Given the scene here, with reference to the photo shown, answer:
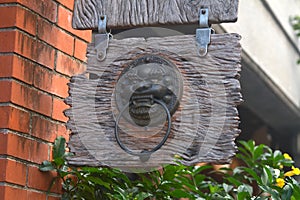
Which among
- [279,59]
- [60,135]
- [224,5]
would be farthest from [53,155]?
[279,59]

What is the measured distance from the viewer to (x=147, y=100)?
2605mm

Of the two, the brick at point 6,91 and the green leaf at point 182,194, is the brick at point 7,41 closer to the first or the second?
the brick at point 6,91

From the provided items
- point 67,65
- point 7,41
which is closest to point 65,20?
point 67,65

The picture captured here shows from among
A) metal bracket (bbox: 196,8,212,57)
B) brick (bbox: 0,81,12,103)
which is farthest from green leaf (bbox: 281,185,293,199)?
brick (bbox: 0,81,12,103)

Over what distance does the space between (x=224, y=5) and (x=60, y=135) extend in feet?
2.84

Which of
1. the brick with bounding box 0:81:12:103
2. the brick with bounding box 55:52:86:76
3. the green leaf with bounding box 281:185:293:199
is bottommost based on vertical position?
the green leaf with bounding box 281:185:293:199

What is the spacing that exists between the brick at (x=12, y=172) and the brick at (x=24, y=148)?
29 mm

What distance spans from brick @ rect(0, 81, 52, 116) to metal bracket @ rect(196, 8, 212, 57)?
0.66 metres

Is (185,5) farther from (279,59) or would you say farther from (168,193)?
(279,59)

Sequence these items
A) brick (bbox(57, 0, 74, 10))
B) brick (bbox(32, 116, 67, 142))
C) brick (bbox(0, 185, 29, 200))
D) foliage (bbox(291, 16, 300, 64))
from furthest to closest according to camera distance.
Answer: foliage (bbox(291, 16, 300, 64)) < brick (bbox(57, 0, 74, 10)) < brick (bbox(32, 116, 67, 142)) < brick (bbox(0, 185, 29, 200))

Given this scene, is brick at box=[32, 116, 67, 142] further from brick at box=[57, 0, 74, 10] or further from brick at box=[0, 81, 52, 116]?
brick at box=[57, 0, 74, 10]

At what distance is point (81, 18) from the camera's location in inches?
109

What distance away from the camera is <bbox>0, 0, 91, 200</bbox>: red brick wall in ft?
8.84

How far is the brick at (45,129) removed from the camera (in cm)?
284
